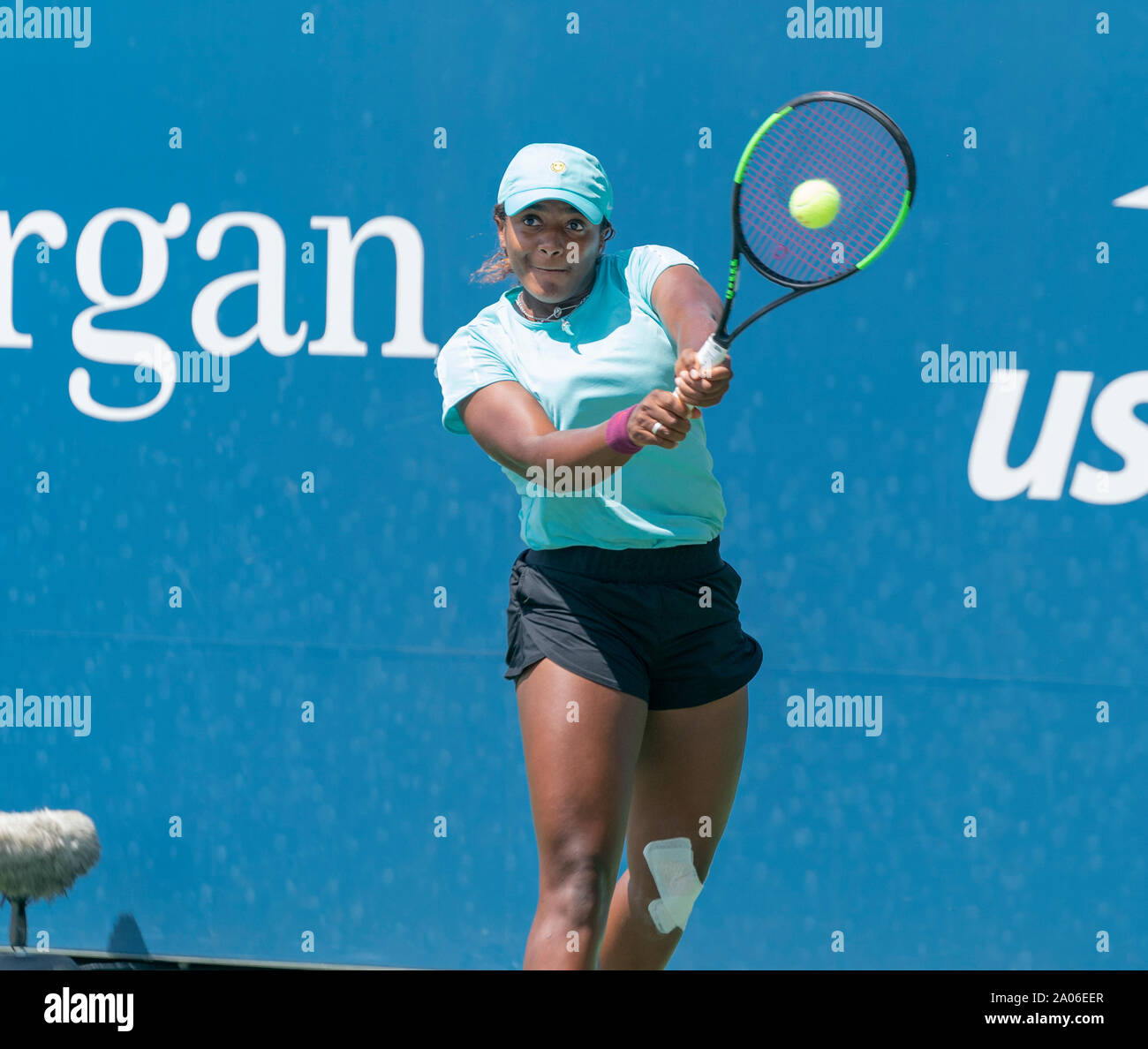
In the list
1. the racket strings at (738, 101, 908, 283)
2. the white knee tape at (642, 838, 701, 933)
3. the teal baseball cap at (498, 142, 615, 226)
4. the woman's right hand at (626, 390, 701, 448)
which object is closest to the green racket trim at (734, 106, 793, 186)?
the teal baseball cap at (498, 142, 615, 226)

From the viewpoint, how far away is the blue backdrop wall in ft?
9.87

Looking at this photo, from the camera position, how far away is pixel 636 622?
2428mm

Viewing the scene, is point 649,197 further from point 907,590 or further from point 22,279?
point 22,279

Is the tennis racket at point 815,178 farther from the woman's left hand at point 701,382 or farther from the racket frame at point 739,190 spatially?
the woman's left hand at point 701,382

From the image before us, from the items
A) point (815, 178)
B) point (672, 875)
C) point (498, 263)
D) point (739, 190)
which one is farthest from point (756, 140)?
point (672, 875)

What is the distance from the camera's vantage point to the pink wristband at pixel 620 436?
220 centimetres

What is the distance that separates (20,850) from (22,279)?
1.29 m

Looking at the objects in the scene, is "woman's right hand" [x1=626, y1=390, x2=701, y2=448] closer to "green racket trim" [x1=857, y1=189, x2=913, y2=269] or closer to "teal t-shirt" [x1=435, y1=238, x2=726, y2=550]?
"teal t-shirt" [x1=435, y1=238, x2=726, y2=550]

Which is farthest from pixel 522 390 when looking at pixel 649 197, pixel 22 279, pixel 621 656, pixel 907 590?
pixel 22 279

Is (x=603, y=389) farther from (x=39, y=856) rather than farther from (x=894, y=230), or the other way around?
(x=39, y=856)

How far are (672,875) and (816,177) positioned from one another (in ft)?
4.38

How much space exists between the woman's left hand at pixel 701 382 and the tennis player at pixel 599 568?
0.11m

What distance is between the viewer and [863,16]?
9.86ft
